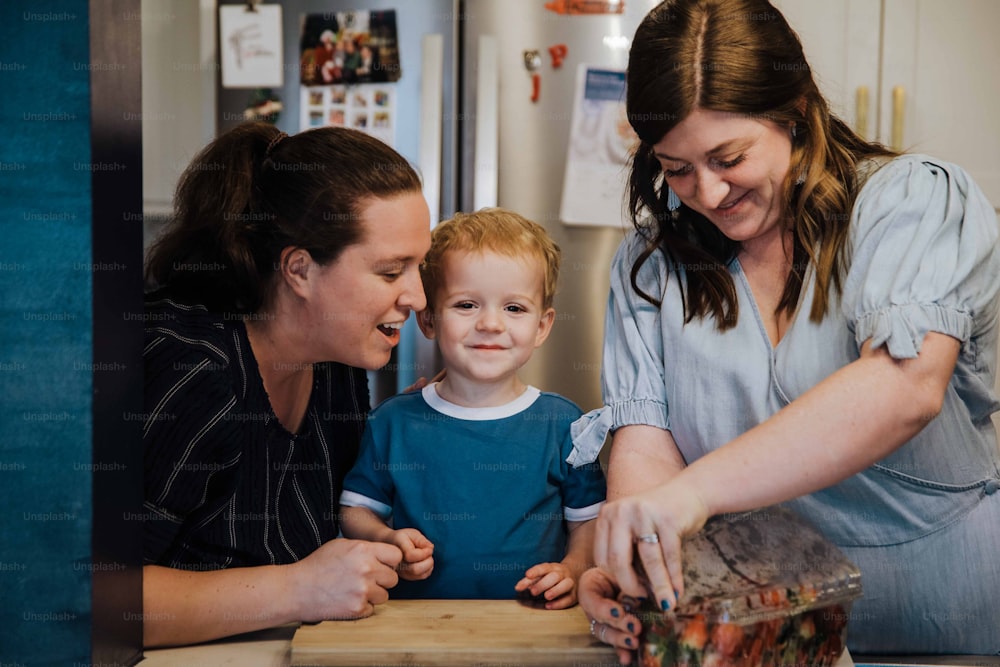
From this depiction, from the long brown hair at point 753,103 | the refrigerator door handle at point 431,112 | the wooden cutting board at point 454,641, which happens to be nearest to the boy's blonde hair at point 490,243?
the long brown hair at point 753,103

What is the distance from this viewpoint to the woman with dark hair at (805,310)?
983 millimetres

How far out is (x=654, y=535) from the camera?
821mm

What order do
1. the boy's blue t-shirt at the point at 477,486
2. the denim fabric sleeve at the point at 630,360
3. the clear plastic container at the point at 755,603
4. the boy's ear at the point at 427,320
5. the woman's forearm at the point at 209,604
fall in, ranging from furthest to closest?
the boy's ear at the point at 427,320
the boy's blue t-shirt at the point at 477,486
the denim fabric sleeve at the point at 630,360
the woman's forearm at the point at 209,604
the clear plastic container at the point at 755,603

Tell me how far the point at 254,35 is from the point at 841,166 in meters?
2.04

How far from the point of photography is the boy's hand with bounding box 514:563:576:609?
3.70 feet

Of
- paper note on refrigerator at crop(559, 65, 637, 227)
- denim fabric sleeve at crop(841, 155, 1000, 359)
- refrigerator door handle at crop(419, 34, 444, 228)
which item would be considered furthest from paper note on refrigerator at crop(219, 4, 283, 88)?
denim fabric sleeve at crop(841, 155, 1000, 359)

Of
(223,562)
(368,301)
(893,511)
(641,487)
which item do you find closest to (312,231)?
(368,301)

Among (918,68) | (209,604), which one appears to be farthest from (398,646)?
(918,68)

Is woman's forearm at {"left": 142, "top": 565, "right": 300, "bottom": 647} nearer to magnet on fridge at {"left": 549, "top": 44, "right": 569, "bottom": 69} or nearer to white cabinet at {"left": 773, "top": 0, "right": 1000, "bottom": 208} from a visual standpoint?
magnet on fridge at {"left": 549, "top": 44, "right": 569, "bottom": 69}

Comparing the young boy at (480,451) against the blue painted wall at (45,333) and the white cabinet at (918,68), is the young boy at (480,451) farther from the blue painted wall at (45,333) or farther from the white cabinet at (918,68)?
the white cabinet at (918,68)

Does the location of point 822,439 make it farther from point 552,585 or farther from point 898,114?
point 898,114

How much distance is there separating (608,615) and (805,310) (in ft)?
1.41

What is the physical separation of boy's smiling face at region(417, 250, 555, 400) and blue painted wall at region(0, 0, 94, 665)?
614mm

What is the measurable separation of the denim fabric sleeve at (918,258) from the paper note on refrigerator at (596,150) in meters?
1.58
